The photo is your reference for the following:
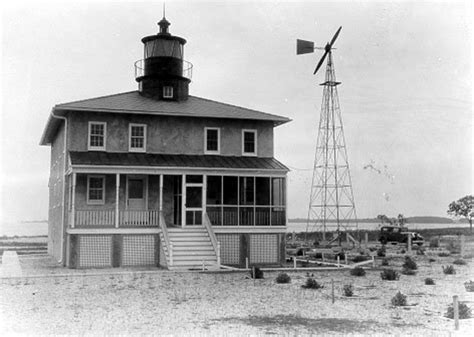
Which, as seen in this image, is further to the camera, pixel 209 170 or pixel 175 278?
pixel 209 170

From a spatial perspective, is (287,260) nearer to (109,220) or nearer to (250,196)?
(250,196)

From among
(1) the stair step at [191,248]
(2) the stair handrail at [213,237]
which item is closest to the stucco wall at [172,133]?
(2) the stair handrail at [213,237]

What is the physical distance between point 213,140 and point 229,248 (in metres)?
5.49

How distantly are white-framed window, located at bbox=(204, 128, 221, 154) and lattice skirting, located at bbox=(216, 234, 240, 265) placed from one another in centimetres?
442

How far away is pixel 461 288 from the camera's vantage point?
64.7 ft

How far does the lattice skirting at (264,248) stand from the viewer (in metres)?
28.2

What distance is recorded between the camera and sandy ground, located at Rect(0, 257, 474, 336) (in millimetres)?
12328

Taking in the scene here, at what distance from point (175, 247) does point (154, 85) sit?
9891 millimetres

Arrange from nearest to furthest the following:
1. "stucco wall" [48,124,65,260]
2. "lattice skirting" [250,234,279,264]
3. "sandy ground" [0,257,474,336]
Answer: "sandy ground" [0,257,474,336] → "lattice skirting" [250,234,279,264] → "stucco wall" [48,124,65,260]

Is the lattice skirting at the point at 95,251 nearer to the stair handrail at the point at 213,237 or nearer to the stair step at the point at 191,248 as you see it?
the stair step at the point at 191,248

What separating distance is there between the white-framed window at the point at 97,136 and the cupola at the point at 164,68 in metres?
4.37

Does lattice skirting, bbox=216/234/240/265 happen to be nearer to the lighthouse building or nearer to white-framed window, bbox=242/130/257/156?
the lighthouse building

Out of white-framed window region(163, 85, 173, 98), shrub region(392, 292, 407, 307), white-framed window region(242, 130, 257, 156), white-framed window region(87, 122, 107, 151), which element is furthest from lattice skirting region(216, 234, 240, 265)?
shrub region(392, 292, 407, 307)

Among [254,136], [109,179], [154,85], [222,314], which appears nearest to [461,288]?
[222,314]
